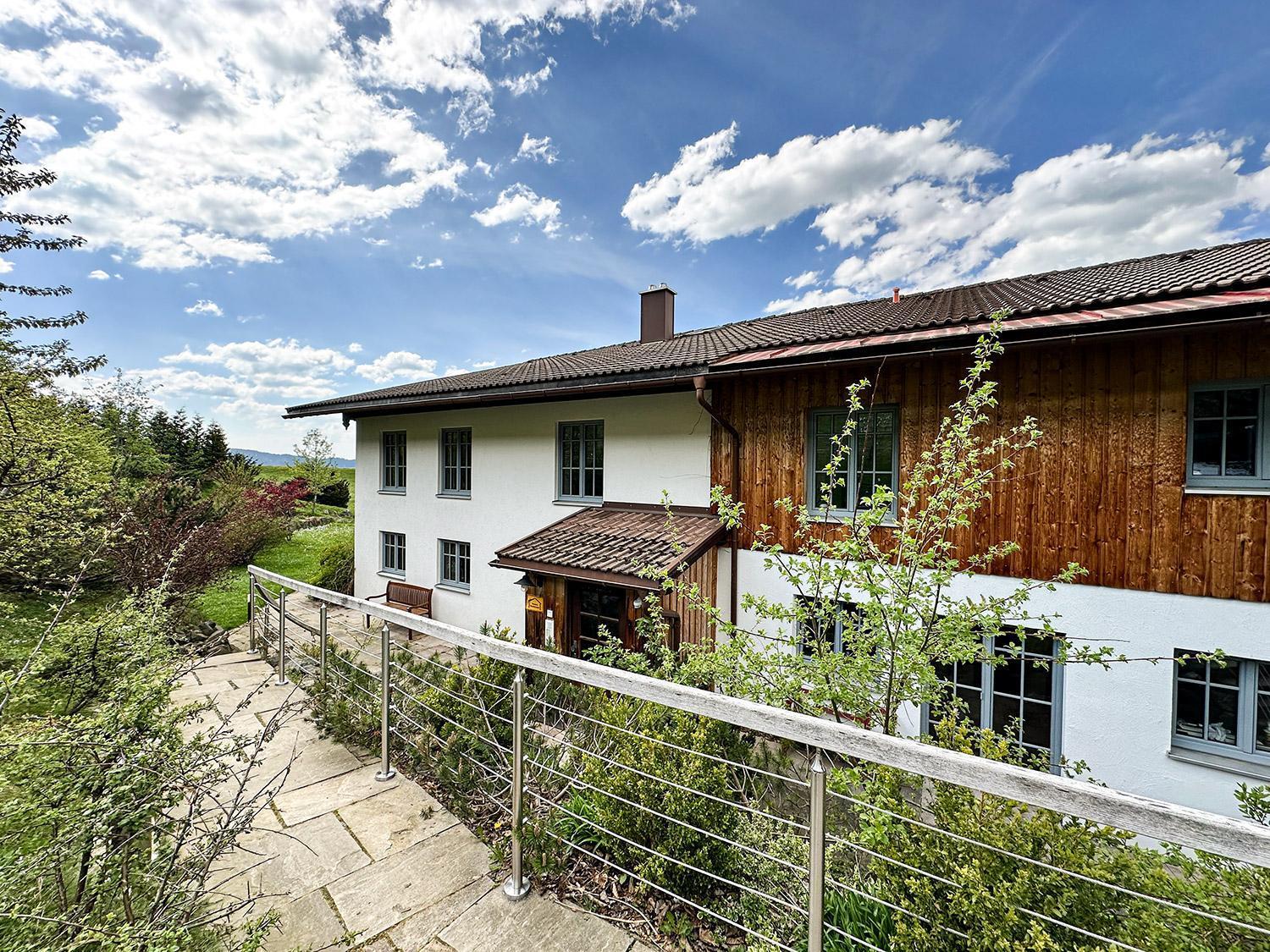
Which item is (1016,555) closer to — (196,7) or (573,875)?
(573,875)

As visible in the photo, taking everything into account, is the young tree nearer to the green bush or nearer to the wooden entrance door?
the green bush

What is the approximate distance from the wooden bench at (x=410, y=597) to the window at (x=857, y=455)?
8.18 meters

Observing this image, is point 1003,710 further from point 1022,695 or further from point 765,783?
point 765,783


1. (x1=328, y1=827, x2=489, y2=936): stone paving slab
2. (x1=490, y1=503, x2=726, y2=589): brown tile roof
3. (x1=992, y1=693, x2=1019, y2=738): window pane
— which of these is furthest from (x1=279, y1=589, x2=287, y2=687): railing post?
Answer: (x1=992, y1=693, x2=1019, y2=738): window pane

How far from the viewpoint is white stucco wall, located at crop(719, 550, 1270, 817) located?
4.12 meters

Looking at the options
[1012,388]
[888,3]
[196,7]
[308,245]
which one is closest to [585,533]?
[1012,388]

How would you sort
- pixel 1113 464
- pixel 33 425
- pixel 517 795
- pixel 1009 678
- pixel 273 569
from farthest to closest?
pixel 273 569, pixel 33 425, pixel 1009 678, pixel 1113 464, pixel 517 795

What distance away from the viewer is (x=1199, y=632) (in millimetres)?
4199

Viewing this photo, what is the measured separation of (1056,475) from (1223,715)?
2.44m

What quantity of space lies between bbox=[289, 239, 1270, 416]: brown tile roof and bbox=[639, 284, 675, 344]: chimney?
0.38 metres

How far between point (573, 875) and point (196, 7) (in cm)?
1015

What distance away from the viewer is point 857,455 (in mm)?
5773

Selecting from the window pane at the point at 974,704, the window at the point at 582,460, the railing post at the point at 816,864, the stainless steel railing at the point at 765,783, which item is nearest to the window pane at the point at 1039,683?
the window pane at the point at 974,704

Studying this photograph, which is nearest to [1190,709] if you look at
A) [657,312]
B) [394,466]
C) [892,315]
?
[892,315]
